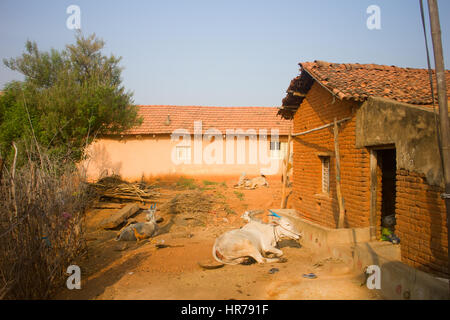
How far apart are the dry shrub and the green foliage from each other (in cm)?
618

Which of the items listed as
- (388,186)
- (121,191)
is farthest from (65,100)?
(388,186)

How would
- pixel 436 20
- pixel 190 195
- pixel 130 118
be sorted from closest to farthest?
1. pixel 436 20
2. pixel 190 195
3. pixel 130 118

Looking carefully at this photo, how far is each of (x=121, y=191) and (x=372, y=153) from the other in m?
9.71

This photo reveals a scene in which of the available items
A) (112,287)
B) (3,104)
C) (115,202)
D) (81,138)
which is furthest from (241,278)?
(3,104)

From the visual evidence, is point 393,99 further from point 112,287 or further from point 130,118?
point 130,118

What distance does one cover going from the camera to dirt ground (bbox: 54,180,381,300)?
493cm

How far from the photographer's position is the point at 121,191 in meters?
13.0

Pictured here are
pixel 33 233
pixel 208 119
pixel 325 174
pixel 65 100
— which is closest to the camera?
pixel 33 233

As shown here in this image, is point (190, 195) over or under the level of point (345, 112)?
under

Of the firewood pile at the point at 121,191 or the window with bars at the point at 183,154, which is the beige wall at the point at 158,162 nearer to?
the window with bars at the point at 183,154

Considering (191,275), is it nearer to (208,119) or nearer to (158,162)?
(158,162)

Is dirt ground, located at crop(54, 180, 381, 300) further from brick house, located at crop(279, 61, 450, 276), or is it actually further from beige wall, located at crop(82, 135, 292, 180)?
beige wall, located at crop(82, 135, 292, 180)

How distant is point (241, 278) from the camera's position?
563cm

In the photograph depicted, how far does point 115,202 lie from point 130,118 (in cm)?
383
